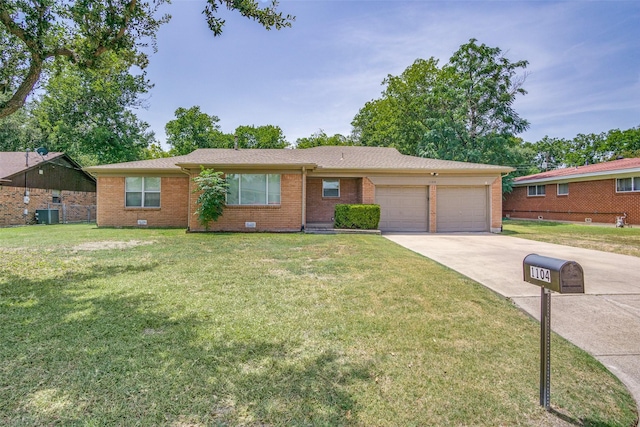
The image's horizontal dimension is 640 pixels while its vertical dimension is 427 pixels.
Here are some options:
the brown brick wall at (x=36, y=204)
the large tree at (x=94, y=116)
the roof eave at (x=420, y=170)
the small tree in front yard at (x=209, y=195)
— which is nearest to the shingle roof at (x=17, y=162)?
the brown brick wall at (x=36, y=204)

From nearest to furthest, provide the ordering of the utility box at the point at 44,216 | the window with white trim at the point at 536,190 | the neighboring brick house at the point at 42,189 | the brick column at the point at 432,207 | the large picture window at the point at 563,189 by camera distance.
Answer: the brick column at the point at 432,207 < the neighboring brick house at the point at 42,189 < the utility box at the point at 44,216 < the large picture window at the point at 563,189 < the window with white trim at the point at 536,190

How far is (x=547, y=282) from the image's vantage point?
2041 millimetres

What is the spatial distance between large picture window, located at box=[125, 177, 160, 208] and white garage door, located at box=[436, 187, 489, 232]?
1265 cm

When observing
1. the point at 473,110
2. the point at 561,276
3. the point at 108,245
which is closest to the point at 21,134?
the point at 108,245

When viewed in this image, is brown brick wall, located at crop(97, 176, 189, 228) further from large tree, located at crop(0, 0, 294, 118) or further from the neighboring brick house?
large tree, located at crop(0, 0, 294, 118)

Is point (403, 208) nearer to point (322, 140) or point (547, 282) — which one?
point (547, 282)

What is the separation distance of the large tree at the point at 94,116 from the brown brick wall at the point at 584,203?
30106mm

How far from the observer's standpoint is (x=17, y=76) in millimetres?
7023

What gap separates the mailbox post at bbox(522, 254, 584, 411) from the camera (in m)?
1.95

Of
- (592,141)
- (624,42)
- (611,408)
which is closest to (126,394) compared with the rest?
(611,408)

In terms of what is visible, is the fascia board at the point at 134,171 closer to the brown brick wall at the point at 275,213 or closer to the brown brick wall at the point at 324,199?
the brown brick wall at the point at 275,213

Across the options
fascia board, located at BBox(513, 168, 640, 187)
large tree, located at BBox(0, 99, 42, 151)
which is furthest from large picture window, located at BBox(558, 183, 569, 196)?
large tree, located at BBox(0, 99, 42, 151)

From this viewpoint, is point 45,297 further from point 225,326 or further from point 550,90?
point 550,90

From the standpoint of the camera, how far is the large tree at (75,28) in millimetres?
5383
